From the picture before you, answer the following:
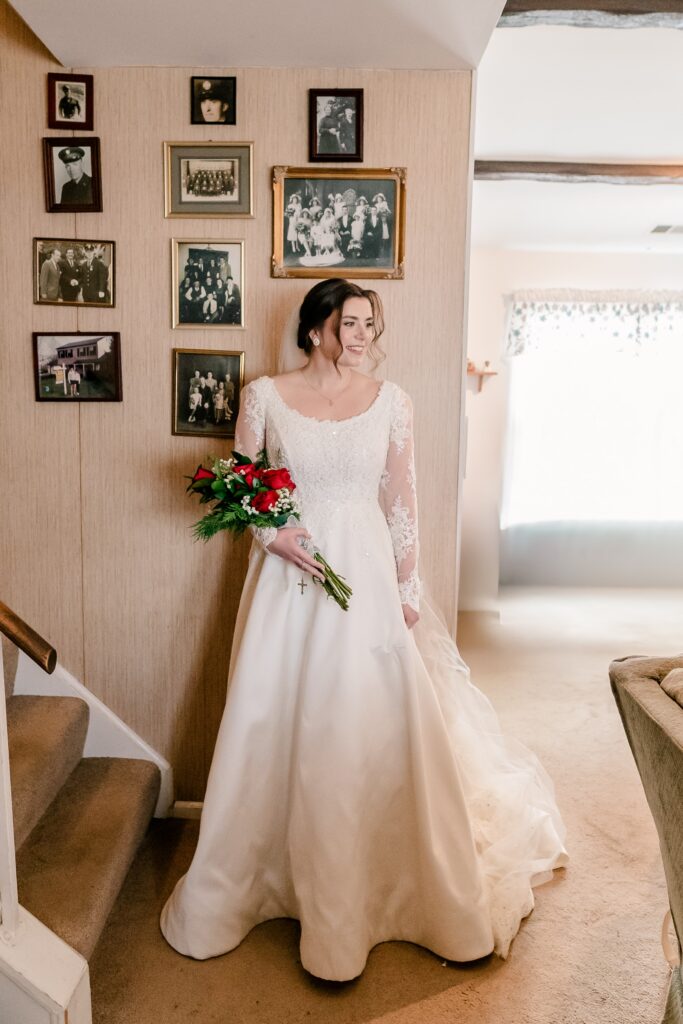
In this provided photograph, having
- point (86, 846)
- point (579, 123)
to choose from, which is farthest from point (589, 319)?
point (86, 846)

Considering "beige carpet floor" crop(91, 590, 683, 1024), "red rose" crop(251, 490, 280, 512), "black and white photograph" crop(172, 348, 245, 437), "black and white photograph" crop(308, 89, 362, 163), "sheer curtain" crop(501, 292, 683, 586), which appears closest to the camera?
"beige carpet floor" crop(91, 590, 683, 1024)

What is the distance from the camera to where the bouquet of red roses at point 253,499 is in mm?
2215

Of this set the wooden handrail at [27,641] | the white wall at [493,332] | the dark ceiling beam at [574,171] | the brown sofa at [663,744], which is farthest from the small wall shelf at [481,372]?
the wooden handrail at [27,641]

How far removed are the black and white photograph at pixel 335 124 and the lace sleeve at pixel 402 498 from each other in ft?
2.65

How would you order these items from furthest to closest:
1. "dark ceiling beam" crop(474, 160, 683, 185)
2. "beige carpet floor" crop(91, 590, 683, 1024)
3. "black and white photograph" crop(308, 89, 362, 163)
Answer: "dark ceiling beam" crop(474, 160, 683, 185) < "black and white photograph" crop(308, 89, 362, 163) < "beige carpet floor" crop(91, 590, 683, 1024)

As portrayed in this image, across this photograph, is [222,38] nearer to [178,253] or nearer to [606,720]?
[178,253]

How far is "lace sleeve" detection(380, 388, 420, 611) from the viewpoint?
238cm

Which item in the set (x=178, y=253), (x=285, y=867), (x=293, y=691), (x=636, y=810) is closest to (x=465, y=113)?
(x=178, y=253)

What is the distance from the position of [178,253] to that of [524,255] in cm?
429

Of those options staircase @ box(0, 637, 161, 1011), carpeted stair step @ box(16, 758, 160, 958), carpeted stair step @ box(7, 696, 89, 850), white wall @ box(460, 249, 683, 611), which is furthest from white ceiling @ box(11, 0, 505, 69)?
white wall @ box(460, 249, 683, 611)

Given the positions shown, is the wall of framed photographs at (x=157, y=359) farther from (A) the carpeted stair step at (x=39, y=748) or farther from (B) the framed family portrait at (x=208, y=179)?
(A) the carpeted stair step at (x=39, y=748)

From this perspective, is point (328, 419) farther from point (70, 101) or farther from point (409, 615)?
point (70, 101)

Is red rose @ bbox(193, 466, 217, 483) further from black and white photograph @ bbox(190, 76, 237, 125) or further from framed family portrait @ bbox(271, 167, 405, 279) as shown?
black and white photograph @ bbox(190, 76, 237, 125)

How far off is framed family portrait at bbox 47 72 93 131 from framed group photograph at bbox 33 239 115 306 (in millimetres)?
347
